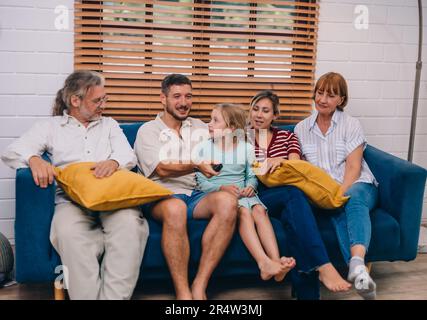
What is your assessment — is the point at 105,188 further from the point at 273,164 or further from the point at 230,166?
the point at 273,164

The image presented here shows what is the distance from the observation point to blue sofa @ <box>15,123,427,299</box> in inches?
88.6

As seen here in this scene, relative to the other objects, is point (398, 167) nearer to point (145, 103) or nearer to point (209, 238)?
point (209, 238)

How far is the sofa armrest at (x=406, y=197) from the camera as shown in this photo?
257 cm

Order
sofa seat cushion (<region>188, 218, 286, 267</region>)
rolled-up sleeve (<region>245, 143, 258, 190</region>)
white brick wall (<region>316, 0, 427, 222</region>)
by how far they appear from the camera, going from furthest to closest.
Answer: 1. white brick wall (<region>316, 0, 427, 222</region>)
2. rolled-up sleeve (<region>245, 143, 258, 190</region>)
3. sofa seat cushion (<region>188, 218, 286, 267</region>)

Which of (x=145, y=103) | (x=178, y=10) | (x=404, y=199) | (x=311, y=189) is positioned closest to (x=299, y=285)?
(x=311, y=189)

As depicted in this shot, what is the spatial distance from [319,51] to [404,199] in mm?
1195

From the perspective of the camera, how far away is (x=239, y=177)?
105 inches

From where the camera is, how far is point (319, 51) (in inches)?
132

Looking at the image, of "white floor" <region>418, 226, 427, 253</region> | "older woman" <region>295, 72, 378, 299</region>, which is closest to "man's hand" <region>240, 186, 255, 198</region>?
"older woman" <region>295, 72, 378, 299</region>

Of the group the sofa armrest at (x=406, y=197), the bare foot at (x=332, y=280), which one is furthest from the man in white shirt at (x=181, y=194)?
the sofa armrest at (x=406, y=197)

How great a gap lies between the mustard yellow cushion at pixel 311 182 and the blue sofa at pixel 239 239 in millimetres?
109

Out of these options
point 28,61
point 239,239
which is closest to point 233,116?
point 239,239

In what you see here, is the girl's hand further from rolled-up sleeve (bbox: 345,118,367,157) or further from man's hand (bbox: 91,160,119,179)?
Result: man's hand (bbox: 91,160,119,179)

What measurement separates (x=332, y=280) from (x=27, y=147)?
1.49 meters
